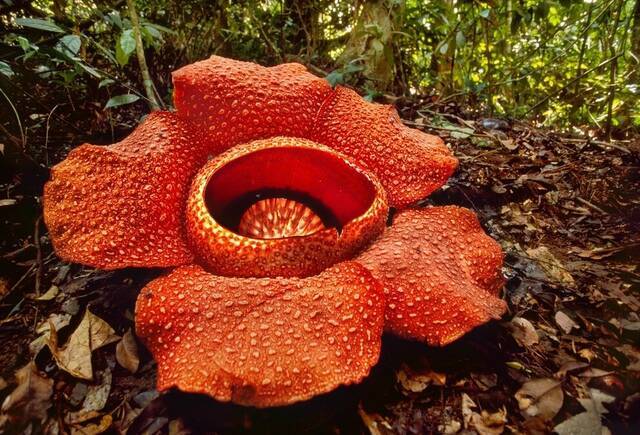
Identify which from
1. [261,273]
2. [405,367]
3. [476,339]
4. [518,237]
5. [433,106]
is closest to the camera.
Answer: [261,273]

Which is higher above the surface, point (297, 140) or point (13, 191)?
point (297, 140)

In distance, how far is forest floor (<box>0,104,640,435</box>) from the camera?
4.18 feet

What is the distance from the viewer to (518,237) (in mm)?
2314

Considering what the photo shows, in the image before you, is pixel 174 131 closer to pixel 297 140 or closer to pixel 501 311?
pixel 297 140

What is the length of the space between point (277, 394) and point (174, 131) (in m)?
1.10

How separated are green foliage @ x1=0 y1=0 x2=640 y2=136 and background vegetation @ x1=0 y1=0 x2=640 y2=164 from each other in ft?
0.05

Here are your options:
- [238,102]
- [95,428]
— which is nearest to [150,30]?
[238,102]

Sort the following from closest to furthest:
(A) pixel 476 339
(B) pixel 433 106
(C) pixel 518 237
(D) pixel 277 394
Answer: (D) pixel 277 394
(A) pixel 476 339
(C) pixel 518 237
(B) pixel 433 106

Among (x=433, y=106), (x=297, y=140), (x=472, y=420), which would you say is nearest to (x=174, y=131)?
(x=297, y=140)

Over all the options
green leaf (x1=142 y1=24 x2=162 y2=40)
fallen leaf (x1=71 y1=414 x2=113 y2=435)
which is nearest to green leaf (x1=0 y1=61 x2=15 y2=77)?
green leaf (x1=142 y1=24 x2=162 y2=40)

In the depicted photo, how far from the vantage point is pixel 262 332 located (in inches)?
44.5

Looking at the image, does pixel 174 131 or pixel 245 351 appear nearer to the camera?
pixel 245 351

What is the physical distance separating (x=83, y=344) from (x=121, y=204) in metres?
0.57

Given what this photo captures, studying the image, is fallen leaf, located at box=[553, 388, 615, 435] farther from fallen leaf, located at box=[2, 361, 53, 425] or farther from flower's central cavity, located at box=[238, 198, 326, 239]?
fallen leaf, located at box=[2, 361, 53, 425]
